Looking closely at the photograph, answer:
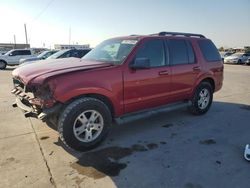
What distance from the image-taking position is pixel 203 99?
6430 mm

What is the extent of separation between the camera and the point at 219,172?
3.56m

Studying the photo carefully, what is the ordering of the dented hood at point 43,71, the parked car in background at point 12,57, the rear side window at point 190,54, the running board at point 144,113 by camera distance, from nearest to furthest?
the dented hood at point 43,71 → the running board at point 144,113 → the rear side window at point 190,54 → the parked car in background at point 12,57

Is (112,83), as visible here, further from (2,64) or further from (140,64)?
(2,64)

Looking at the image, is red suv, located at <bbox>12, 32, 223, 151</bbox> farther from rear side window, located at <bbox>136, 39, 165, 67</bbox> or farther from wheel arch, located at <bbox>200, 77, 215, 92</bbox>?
wheel arch, located at <bbox>200, 77, 215, 92</bbox>

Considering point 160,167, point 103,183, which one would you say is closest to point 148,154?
point 160,167

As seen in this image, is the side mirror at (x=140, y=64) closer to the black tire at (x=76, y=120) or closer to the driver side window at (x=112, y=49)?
the driver side window at (x=112, y=49)

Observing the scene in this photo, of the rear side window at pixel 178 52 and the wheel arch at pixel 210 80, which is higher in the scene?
the rear side window at pixel 178 52

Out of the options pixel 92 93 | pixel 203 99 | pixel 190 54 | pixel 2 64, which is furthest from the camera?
pixel 2 64

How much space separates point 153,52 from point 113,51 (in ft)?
2.60

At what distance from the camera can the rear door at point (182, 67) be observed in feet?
18.0

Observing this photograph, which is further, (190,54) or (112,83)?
(190,54)

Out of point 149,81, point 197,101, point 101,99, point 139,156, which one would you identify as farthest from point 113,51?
point 197,101

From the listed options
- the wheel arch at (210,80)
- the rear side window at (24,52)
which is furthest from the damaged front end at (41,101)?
the rear side window at (24,52)

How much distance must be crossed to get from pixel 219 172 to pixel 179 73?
99.1 inches
